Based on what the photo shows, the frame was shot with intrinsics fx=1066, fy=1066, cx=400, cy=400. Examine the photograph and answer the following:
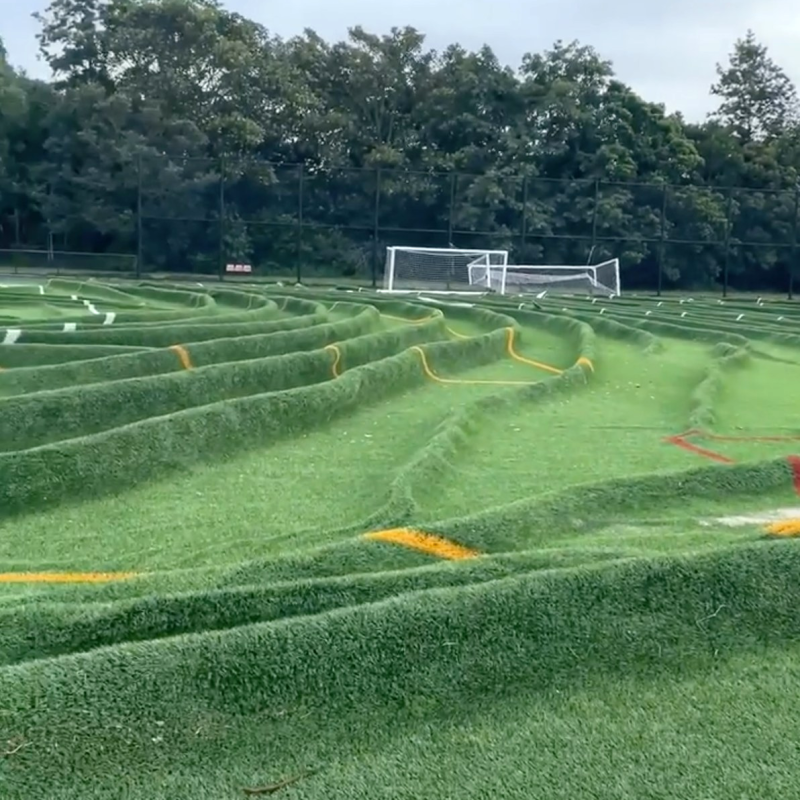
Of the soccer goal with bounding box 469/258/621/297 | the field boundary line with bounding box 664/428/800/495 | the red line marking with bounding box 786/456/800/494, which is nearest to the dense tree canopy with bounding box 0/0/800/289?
the soccer goal with bounding box 469/258/621/297

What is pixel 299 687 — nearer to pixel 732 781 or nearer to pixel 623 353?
pixel 732 781

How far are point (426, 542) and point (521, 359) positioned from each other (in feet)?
27.4

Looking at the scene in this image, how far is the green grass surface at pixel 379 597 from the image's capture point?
2623mm

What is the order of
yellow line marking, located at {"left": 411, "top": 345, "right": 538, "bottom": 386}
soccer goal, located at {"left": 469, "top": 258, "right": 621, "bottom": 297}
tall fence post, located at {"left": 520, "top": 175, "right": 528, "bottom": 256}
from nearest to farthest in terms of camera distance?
yellow line marking, located at {"left": 411, "top": 345, "right": 538, "bottom": 386} < soccer goal, located at {"left": 469, "top": 258, "right": 621, "bottom": 297} < tall fence post, located at {"left": 520, "top": 175, "right": 528, "bottom": 256}

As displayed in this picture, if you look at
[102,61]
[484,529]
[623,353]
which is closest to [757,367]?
[623,353]

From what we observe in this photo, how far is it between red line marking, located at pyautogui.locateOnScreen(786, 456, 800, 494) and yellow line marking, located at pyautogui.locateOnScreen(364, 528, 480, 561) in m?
2.36

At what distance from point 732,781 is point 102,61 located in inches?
1424

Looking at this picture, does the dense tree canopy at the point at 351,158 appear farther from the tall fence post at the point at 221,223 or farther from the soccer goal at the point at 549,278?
the soccer goal at the point at 549,278

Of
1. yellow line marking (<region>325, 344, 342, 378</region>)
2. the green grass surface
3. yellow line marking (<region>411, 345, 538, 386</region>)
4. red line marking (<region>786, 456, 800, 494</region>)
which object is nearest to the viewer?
the green grass surface

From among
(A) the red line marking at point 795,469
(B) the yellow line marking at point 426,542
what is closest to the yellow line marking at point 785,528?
(A) the red line marking at point 795,469

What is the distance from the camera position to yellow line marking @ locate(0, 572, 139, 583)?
153 inches

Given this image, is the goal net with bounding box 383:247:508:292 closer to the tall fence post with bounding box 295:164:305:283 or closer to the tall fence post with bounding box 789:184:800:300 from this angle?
the tall fence post with bounding box 295:164:305:283

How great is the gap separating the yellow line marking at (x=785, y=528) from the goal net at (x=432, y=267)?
2059 centimetres

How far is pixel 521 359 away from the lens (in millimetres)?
12367
